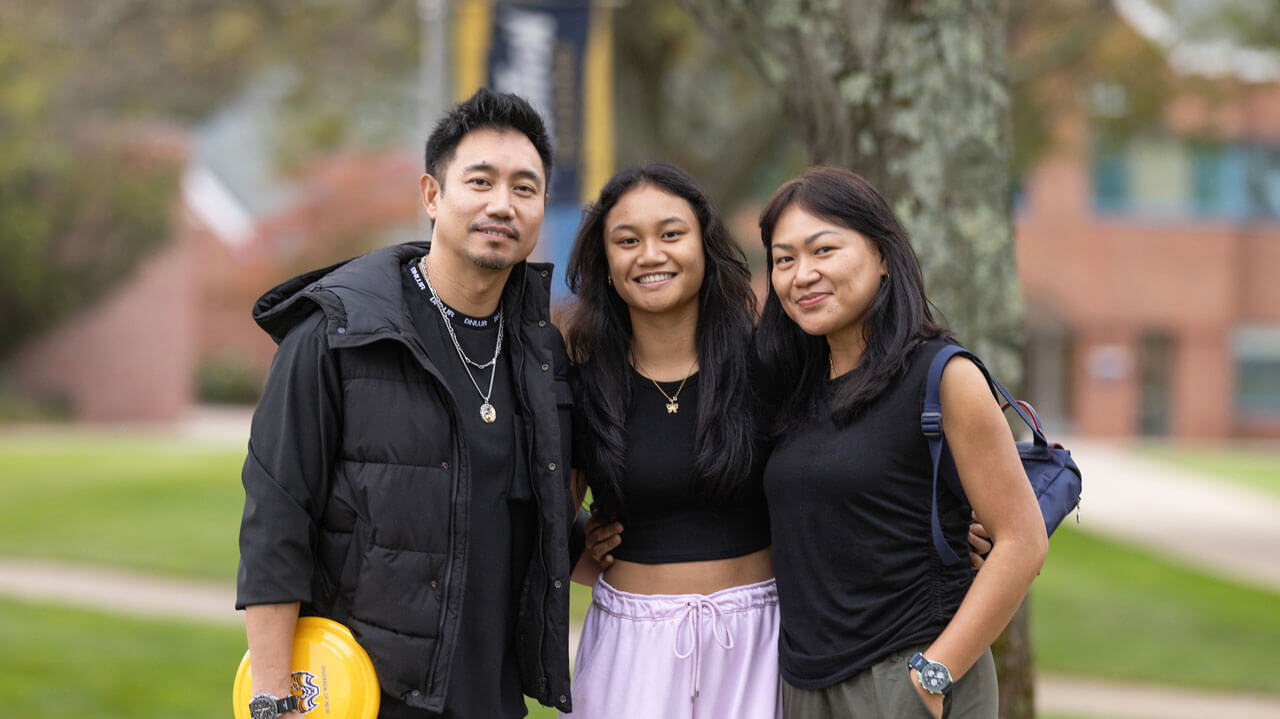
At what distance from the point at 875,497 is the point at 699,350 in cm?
76

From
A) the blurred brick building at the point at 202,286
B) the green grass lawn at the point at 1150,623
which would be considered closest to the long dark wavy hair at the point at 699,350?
the green grass lawn at the point at 1150,623

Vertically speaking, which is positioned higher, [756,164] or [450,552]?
[756,164]

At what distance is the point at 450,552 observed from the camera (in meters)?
2.84

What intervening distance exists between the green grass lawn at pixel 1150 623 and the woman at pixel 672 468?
5.56 meters

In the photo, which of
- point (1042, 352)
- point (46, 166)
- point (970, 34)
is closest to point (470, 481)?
point (970, 34)

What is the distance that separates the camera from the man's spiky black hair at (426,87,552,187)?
9.90ft

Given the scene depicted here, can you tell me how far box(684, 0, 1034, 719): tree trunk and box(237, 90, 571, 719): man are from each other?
1117mm

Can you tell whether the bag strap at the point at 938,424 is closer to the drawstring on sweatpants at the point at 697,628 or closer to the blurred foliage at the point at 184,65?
the drawstring on sweatpants at the point at 697,628

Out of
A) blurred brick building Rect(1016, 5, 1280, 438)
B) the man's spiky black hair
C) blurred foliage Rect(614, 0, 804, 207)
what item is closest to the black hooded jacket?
the man's spiky black hair

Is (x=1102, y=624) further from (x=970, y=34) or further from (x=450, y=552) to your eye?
(x=450, y=552)

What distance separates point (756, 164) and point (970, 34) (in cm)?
940

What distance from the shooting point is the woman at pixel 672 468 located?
324 cm

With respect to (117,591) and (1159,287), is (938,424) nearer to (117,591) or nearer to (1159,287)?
(117,591)

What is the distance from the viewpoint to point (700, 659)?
3.23 metres
